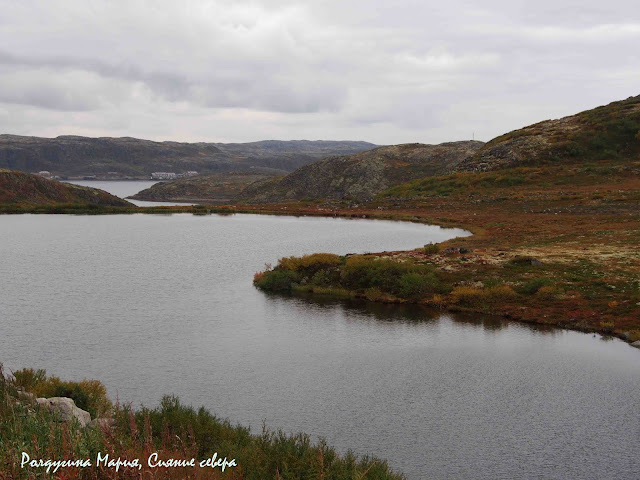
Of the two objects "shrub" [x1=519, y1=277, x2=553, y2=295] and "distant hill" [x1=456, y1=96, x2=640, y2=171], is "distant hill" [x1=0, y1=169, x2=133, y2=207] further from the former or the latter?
"shrub" [x1=519, y1=277, x2=553, y2=295]

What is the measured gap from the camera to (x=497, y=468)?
1938 cm

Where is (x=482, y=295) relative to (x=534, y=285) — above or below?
below

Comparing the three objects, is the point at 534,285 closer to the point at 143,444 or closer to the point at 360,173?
the point at 143,444

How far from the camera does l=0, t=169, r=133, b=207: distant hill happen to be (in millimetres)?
131875

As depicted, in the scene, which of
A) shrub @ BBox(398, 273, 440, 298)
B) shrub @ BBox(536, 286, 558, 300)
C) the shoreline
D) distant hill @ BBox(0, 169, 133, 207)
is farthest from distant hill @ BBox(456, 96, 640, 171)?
shrub @ BBox(536, 286, 558, 300)

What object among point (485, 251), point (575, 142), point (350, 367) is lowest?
point (350, 367)

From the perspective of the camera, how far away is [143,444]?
1389 centimetres

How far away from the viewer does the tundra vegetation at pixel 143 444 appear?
1094 cm

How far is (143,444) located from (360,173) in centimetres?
16637

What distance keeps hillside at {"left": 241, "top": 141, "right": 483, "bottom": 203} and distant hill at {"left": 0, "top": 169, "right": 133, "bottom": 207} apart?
50.3 metres

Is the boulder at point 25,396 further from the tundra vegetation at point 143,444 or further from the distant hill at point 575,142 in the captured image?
the distant hill at point 575,142

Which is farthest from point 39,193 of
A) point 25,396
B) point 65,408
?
point 65,408

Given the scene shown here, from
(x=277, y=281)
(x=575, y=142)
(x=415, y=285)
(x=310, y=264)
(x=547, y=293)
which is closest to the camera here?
(x=547, y=293)

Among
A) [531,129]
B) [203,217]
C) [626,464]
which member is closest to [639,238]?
[626,464]
